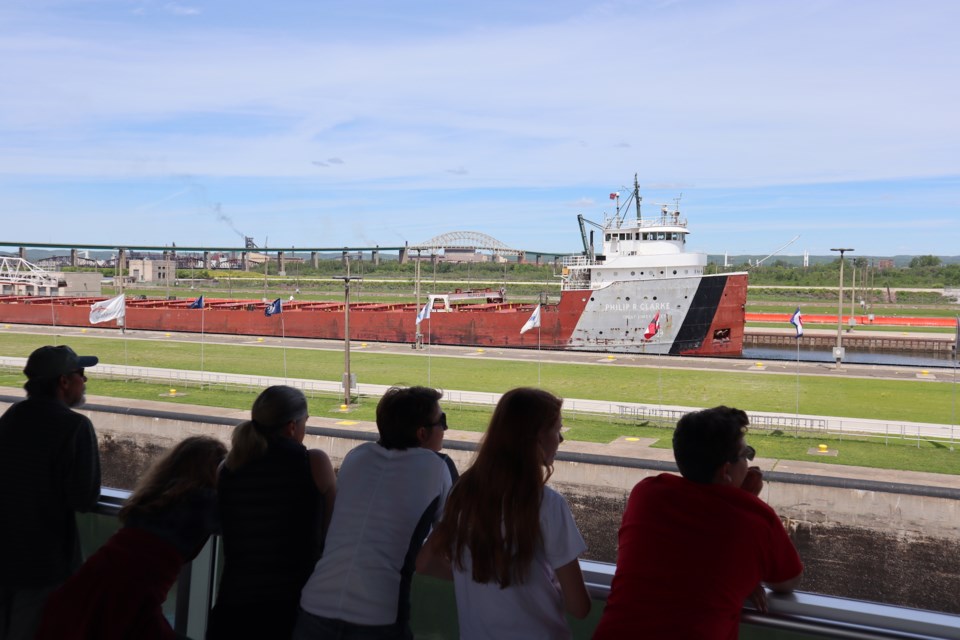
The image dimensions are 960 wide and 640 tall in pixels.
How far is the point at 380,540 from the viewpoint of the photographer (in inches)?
110

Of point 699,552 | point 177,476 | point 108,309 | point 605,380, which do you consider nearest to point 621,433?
point 605,380

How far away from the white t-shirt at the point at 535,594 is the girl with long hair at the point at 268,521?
2.18ft

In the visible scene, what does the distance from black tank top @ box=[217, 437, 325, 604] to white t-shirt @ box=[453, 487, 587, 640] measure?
67 cm

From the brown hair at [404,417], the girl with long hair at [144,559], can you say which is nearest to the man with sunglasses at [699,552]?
the brown hair at [404,417]

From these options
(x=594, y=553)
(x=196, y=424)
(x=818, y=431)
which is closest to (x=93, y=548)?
(x=594, y=553)

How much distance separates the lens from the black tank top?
2939 mm

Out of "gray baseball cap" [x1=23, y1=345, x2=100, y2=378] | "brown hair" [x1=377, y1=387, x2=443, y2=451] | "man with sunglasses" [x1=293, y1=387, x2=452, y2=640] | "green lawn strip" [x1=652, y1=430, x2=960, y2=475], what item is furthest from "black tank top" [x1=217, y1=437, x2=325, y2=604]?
"green lawn strip" [x1=652, y1=430, x2=960, y2=475]

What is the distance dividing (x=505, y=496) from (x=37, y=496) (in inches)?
78.9

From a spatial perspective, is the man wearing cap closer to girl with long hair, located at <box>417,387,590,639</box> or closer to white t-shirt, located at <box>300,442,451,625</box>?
white t-shirt, located at <box>300,442,451,625</box>

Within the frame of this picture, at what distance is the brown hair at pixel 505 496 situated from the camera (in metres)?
2.40

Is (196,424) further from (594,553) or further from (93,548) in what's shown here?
(93,548)

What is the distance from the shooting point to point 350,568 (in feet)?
9.14

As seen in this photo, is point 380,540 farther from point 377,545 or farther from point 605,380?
point 605,380

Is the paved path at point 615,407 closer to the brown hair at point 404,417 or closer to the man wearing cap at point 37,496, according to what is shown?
the brown hair at point 404,417
